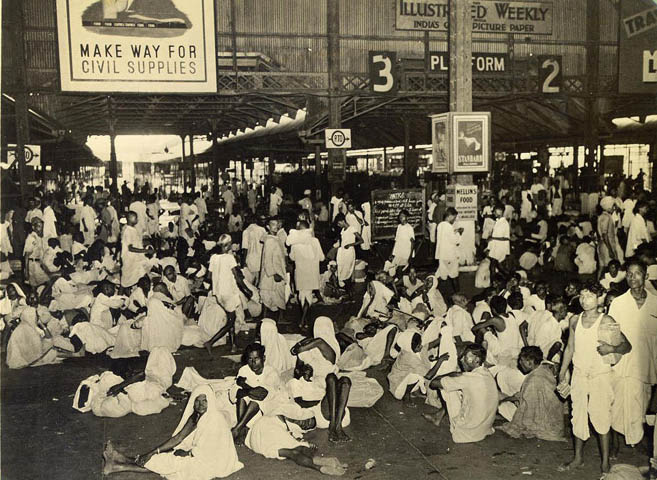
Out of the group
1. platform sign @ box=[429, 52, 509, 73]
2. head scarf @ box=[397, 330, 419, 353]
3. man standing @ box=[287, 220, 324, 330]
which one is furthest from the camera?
platform sign @ box=[429, 52, 509, 73]

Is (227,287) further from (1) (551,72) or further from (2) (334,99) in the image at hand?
(1) (551,72)

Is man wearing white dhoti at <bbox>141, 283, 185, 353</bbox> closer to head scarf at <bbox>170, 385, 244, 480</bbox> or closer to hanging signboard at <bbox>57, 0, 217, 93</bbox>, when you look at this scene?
head scarf at <bbox>170, 385, 244, 480</bbox>

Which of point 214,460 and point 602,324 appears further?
point 214,460

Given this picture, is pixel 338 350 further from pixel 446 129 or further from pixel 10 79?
pixel 10 79

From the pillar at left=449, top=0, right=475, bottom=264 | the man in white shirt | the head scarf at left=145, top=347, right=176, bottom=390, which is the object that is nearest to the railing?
the pillar at left=449, top=0, right=475, bottom=264

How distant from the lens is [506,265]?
14891 mm

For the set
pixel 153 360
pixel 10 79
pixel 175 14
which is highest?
pixel 175 14

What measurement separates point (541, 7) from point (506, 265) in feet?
49.8

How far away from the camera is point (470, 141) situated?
13250 mm

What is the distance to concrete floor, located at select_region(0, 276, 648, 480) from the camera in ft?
20.5

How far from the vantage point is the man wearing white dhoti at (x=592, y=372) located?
5.77m

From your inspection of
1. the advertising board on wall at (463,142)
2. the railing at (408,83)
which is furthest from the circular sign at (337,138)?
the advertising board on wall at (463,142)

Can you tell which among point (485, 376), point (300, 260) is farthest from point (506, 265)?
point (485, 376)

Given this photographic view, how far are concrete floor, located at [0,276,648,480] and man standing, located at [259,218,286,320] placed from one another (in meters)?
3.92
